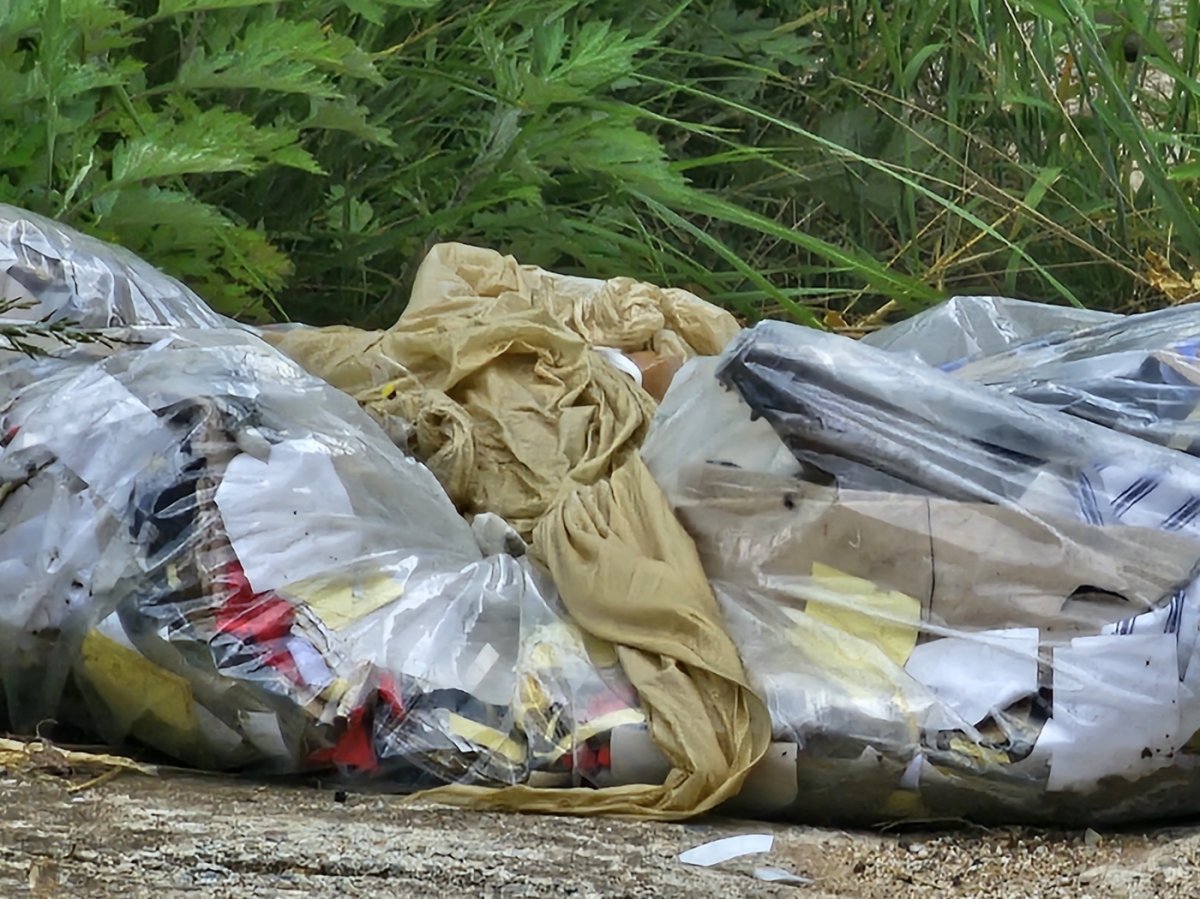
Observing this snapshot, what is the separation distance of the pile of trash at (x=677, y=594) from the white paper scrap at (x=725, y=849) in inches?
2.5

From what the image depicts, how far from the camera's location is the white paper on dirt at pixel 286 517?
1490 millimetres

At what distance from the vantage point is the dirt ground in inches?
45.5

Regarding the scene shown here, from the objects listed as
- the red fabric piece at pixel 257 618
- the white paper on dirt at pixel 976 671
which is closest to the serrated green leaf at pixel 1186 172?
the white paper on dirt at pixel 976 671

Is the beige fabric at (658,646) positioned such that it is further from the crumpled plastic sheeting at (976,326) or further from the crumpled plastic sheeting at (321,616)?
Result: the crumpled plastic sheeting at (976,326)

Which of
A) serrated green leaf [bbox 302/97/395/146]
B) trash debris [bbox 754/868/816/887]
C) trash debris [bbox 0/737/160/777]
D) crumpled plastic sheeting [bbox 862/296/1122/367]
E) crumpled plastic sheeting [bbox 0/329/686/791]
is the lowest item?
trash debris [bbox 0/737/160/777]

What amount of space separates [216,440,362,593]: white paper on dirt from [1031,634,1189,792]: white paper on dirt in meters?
0.73

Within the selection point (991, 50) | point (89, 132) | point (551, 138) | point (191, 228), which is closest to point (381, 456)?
point (191, 228)

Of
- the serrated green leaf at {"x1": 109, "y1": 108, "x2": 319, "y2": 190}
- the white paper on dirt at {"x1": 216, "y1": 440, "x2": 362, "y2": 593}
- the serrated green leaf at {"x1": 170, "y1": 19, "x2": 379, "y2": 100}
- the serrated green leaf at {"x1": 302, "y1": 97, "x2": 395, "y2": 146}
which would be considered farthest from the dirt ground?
the serrated green leaf at {"x1": 302, "y1": 97, "x2": 395, "y2": 146}

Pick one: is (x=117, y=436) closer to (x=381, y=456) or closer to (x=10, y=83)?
(x=381, y=456)

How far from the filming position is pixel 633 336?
2.36 meters

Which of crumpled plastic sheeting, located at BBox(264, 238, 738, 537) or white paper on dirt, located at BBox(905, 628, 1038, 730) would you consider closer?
white paper on dirt, located at BBox(905, 628, 1038, 730)

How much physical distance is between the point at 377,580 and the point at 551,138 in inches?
45.9

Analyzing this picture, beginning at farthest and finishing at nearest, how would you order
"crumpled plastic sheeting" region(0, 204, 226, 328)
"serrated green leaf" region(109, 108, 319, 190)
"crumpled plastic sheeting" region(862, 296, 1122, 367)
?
"crumpled plastic sheeting" region(862, 296, 1122, 367)
"serrated green leaf" region(109, 108, 319, 190)
"crumpled plastic sheeting" region(0, 204, 226, 328)

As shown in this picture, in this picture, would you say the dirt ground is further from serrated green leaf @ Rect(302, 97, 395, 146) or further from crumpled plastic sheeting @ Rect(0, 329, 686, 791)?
serrated green leaf @ Rect(302, 97, 395, 146)
